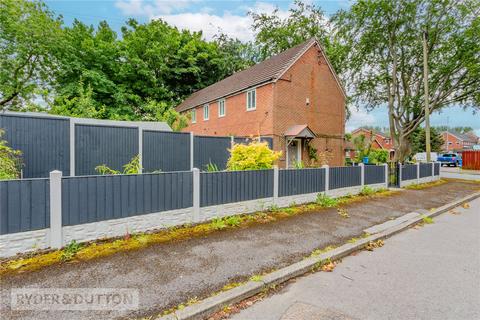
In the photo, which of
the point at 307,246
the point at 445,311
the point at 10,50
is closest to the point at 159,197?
the point at 307,246

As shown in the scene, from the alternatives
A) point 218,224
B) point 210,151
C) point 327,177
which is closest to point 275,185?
point 218,224

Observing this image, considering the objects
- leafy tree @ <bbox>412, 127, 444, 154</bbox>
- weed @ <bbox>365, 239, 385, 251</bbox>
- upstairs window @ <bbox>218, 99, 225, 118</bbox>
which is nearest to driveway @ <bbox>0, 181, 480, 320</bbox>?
weed @ <bbox>365, 239, 385, 251</bbox>

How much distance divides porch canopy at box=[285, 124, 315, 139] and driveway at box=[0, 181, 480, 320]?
854 cm

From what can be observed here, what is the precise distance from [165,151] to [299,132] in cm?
776

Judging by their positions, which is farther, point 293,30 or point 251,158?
point 293,30

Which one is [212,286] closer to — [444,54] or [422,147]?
[444,54]

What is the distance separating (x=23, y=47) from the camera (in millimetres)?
20672

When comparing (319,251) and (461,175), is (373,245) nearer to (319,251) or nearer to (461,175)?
(319,251)

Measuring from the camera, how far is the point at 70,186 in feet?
15.1

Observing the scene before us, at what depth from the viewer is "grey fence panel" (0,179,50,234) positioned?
4.02 m

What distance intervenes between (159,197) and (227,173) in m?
1.96

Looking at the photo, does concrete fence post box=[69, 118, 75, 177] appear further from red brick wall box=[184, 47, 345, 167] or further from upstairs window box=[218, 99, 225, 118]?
upstairs window box=[218, 99, 225, 118]

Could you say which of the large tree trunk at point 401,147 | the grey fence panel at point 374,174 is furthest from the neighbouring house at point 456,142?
the grey fence panel at point 374,174

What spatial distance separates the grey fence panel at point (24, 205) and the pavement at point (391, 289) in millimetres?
3826
